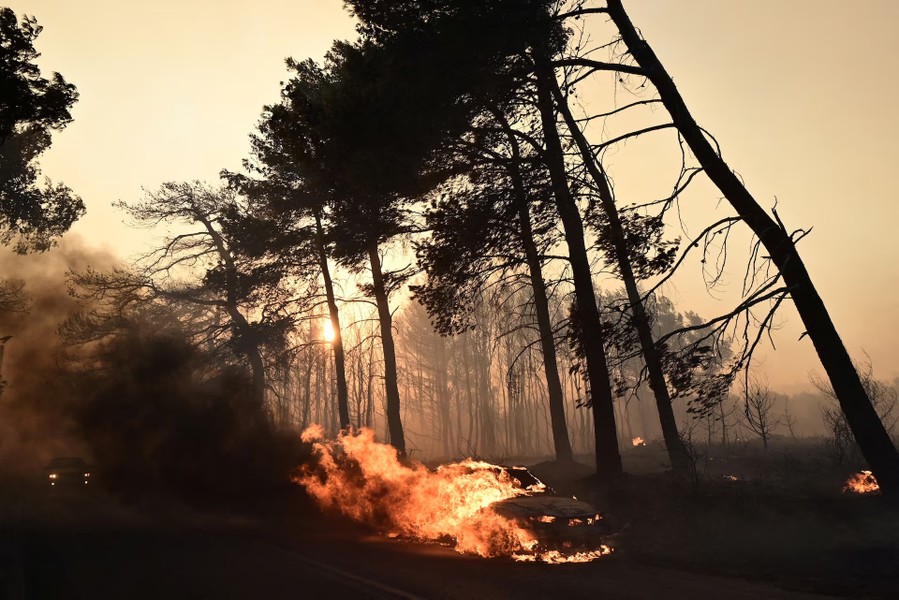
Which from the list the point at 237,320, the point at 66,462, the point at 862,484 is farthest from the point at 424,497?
the point at 237,320

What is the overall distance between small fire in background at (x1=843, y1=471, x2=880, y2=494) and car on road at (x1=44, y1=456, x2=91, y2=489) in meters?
23.4

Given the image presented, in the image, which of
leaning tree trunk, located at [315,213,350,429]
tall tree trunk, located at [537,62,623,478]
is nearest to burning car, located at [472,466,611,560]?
tall tree trunk, located at [537,62,623,478]

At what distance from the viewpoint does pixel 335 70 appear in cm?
2197

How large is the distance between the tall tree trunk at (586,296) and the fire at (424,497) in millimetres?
3355

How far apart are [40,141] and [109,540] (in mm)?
17943

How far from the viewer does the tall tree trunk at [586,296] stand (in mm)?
14219

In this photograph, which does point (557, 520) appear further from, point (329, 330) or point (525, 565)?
point (329, 330)

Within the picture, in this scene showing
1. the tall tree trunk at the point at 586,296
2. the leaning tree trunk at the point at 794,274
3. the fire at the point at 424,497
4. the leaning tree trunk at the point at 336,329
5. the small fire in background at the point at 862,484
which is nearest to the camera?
the leaning tree trunk at the point at 794,274

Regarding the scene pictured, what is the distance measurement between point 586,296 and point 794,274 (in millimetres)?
5350

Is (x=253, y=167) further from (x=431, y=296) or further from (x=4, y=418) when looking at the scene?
(x=4, y=418)

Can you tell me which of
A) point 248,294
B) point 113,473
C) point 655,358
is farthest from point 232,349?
point 655,358

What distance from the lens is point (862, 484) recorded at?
1178 cm

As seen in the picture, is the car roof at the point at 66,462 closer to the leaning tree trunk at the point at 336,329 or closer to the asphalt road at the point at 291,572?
the asphalt road at the point at 291,572

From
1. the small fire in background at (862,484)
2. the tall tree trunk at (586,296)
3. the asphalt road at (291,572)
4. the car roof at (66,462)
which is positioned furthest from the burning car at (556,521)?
the car roof at (66,462)
